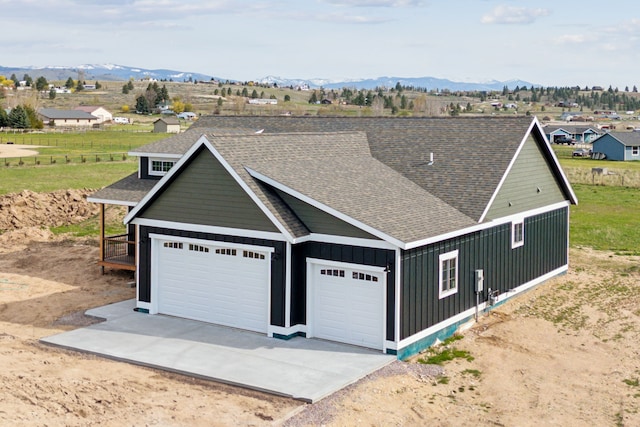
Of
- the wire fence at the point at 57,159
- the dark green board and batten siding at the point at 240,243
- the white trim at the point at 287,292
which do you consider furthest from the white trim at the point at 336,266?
the wire fence at the point at 57,159

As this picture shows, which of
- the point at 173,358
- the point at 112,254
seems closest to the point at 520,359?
the point at 173,358

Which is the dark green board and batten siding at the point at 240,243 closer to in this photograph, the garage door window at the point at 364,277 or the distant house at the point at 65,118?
the garage door window at the point at 364,277

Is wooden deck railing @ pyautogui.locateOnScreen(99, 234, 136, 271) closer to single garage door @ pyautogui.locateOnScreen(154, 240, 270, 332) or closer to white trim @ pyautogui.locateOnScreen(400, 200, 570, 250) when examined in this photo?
single garage door @ pyautogui.locateOnScreen(154, 240, 270, 332)

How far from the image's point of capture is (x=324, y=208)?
59.8 feet

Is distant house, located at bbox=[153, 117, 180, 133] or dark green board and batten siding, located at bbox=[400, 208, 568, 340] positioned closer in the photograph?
dark green board and batten siding, located at bbox=[400, 208, 568, 340]

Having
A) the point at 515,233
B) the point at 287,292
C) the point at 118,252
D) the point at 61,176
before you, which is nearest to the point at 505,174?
the point at 515,233

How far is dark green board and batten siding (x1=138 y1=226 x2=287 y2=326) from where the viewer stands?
18.6m

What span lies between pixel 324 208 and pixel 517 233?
768 cm

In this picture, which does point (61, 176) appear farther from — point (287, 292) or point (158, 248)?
point (287, 292)

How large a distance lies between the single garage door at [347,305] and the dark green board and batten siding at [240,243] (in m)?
0.72

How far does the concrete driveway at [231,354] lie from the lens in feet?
51.3

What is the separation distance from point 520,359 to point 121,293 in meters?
12.1

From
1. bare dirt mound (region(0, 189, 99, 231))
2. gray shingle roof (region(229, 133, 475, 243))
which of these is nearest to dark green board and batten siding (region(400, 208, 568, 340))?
gray shingle roof (region(229, 133, 475, 243))

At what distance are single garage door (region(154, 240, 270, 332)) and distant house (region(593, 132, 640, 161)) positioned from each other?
73.5 metres
